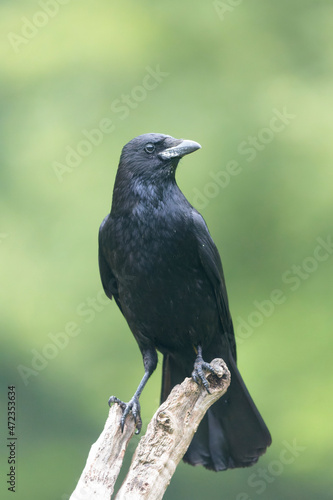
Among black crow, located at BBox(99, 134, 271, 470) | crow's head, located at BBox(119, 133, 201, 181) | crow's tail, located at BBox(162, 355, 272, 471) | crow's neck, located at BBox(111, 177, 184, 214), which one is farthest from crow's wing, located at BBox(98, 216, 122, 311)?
crow's tail, located at BBox(162, 355, 272, 471)

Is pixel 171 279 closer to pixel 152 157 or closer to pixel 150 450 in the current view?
pixel 152 157

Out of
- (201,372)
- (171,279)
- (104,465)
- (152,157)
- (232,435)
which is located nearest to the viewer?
(104,465)

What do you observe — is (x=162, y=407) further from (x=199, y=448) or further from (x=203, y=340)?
(x=199, y=448)

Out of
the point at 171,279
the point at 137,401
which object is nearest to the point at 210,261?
the point at 171,279

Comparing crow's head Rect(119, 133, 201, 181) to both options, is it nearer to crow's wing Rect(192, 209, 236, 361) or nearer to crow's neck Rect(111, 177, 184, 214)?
crow's neck Rect(111, 177, 184, 214)

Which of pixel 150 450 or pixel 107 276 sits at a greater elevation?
pixel 107 276

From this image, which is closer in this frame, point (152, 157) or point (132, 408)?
point (132, 408)
